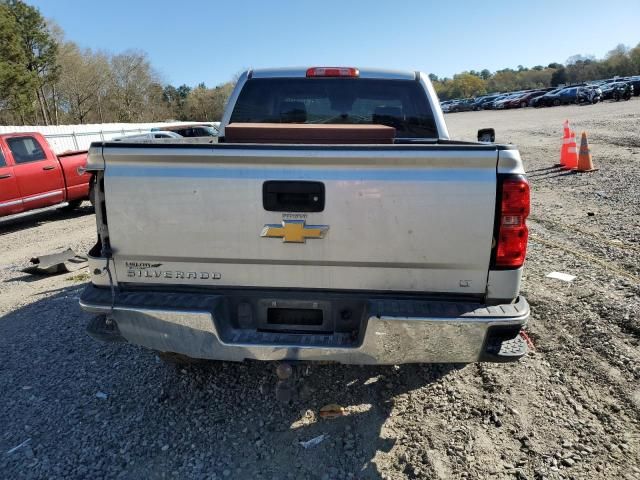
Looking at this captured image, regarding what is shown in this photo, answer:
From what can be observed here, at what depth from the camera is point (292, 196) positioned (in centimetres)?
243

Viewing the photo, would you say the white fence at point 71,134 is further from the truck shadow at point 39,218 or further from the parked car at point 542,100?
the parked car at point 542,100

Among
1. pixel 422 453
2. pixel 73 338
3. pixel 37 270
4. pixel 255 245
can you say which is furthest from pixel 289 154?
pixel 37 270

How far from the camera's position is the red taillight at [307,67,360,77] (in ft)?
13.6

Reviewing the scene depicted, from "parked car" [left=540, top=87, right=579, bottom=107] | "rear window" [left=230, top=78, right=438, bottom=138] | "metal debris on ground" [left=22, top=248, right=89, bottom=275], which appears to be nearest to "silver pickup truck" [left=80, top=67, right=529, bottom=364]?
"rear window" [left=230, top=78, right=438, bottom=138]

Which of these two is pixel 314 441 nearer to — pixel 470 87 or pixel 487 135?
pixel 487 135

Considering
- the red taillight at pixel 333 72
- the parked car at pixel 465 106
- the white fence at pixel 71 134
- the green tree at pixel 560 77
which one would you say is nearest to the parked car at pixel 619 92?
the parked car at pixel 465 106

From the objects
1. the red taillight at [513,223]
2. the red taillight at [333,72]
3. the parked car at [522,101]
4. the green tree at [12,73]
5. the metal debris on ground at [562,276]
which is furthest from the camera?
the parked car at [522,101]

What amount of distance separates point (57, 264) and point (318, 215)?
5071 mm

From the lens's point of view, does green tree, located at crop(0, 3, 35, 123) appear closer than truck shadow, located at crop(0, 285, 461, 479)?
No

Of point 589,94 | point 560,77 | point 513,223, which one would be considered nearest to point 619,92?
point 589,94

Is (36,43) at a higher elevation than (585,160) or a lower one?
higher

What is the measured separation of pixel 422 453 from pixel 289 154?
186cm

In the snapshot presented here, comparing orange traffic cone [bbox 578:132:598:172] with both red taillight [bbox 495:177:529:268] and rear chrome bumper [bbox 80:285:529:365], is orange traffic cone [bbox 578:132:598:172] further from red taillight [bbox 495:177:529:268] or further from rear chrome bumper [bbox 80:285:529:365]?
red taillight [bbox 495:177:529:268]

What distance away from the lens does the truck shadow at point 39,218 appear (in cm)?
950
